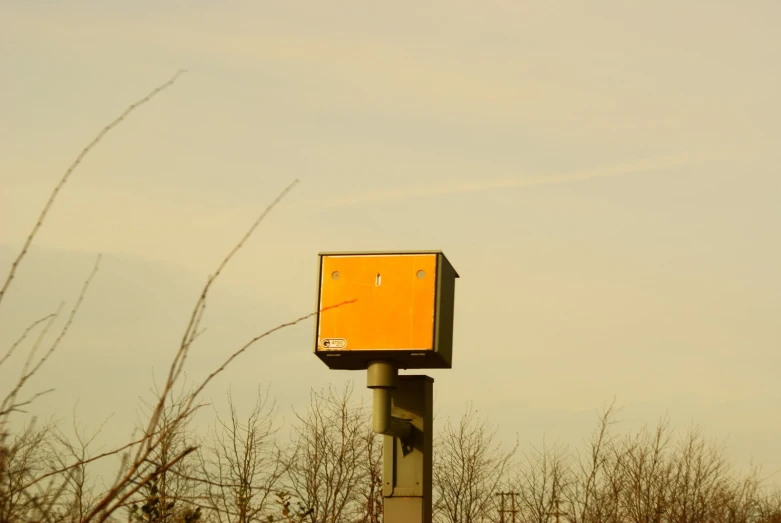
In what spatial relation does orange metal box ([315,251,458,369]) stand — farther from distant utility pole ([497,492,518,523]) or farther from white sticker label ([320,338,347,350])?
distant utility pole ([497,492,518,523])

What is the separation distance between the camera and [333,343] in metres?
5.94

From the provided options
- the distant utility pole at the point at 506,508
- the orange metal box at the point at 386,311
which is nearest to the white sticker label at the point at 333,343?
the orange metal box at the point at 386,311

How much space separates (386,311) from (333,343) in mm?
325

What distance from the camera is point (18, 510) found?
180 cm

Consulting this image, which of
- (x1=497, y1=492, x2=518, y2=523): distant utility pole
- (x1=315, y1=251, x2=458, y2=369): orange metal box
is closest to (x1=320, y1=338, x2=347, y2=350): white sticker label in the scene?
(x1=315, y1=251, x2=458, y2=369): orange metal box

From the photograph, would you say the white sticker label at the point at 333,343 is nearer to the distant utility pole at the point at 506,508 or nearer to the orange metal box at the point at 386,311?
the orange metal box at the point at 386,311

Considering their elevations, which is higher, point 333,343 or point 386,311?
point 386,311

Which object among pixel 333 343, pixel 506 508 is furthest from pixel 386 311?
pixel 506 508

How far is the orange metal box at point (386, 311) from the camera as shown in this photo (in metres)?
5.87

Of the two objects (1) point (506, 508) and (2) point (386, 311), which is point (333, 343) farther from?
(1) point (506, 508)

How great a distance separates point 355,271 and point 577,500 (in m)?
21.8

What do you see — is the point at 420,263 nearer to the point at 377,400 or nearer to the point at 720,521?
the point at 377,400

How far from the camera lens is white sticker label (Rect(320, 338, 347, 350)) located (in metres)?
5.91

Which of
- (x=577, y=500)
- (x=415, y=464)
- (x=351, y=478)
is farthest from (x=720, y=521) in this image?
(x=415, y=464)
